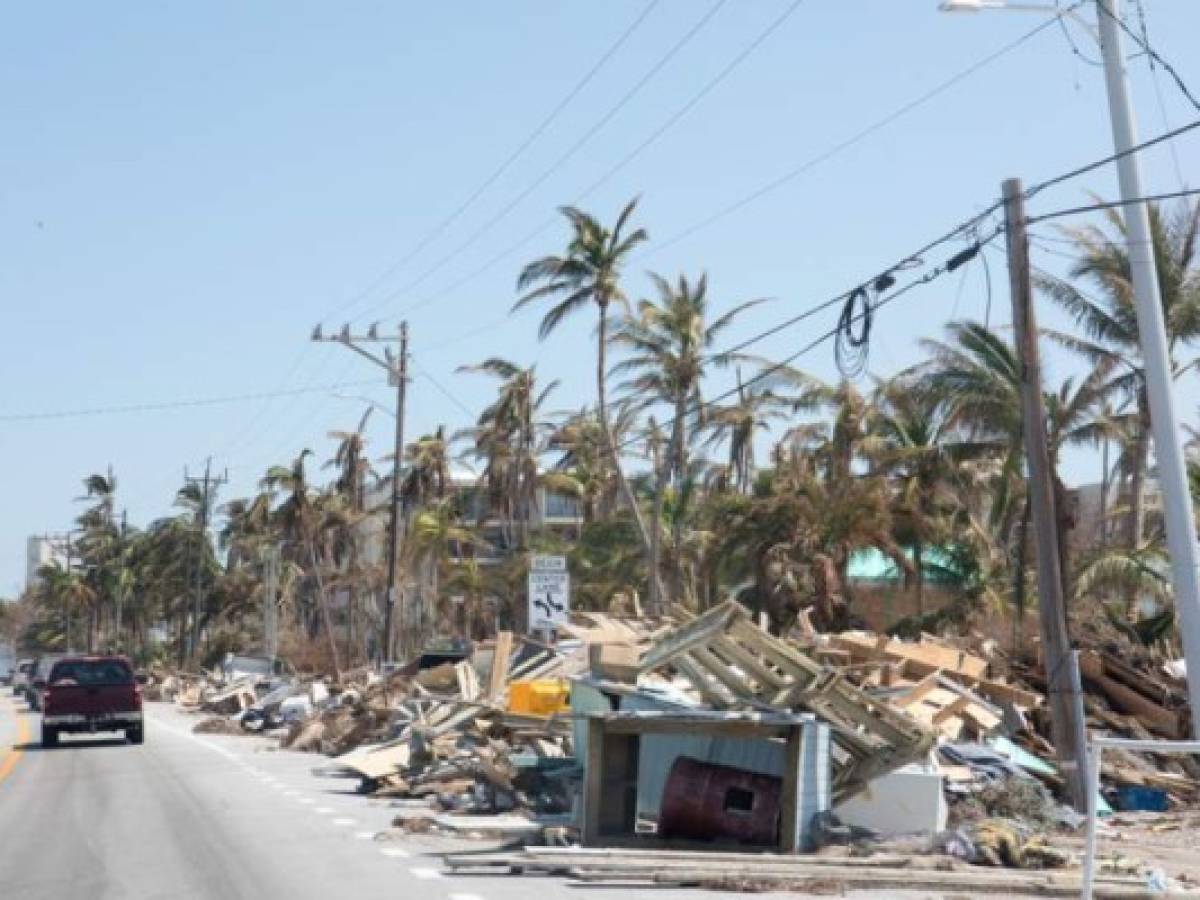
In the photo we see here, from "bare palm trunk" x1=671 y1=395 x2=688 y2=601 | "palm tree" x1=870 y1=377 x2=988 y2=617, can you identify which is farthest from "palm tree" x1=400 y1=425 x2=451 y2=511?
"palm tree" x1=870 y1=377 x2=988 y2=617

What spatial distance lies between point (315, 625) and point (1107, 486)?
218 ft

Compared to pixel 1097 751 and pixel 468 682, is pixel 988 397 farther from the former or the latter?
pixel 1097 751

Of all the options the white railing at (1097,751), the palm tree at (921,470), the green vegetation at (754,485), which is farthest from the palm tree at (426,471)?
the white railing at (1097,751)

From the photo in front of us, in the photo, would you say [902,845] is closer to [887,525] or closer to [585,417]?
[887,525]

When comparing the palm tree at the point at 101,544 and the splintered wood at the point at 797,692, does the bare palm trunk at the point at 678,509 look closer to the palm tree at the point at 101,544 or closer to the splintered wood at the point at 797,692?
the splintered wood at the point at 797,692

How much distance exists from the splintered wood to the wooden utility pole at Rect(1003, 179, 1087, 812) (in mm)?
4175

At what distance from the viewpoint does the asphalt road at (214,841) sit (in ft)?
42.1

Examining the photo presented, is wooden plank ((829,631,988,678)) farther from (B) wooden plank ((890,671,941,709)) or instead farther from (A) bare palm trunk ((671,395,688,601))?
(A) bare palm trunk ((671,395,688,601))

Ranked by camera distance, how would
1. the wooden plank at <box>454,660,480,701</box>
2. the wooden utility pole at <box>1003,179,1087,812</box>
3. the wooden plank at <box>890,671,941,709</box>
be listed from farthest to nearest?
1. the wooden plank at <box>454,660,480,701</box>
2. the wooden plank at <box>890,671,941,709</box>
3. the wooden utility pole at <box>1003,179,1087,812</box>

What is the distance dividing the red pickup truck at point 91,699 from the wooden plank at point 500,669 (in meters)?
11.2

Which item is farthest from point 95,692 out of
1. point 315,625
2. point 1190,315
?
point 315,625

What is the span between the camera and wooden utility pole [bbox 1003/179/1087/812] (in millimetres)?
19734

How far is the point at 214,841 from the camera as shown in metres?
16.3

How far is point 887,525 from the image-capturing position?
3666cm
